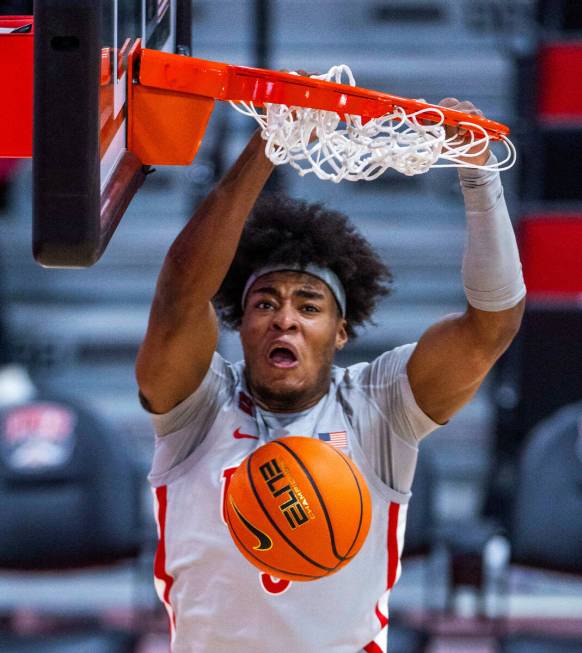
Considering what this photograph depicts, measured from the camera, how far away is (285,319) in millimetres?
2824

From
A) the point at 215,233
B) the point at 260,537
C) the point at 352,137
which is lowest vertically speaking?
the point at 260,537

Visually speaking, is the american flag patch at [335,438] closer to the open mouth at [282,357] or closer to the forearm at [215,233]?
the open mouth at [282,357]

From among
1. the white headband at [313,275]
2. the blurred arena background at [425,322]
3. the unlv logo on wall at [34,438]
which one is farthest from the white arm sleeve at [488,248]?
the unlv logo on wall at [34,438]

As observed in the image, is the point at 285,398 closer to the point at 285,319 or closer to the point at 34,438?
the point at 285,319

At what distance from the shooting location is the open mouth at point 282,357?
2818 millimetres

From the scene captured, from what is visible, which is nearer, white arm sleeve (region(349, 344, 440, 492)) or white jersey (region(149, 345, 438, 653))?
white jersey (region(149, 345, 438, 653))

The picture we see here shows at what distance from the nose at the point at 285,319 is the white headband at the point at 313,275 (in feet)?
0.37

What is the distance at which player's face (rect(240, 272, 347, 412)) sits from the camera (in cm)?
282

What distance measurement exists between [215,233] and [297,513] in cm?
66

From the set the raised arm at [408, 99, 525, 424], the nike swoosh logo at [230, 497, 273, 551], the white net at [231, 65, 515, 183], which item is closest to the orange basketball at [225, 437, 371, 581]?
the nike swoosh logo at [230, 497, 273, 551]

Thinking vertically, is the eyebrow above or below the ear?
above

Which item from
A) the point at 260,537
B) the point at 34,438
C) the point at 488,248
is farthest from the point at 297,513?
the point at 34,438

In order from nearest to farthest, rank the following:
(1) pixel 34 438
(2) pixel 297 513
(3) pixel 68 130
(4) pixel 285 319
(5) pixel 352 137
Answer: (3) pixel 68 130 → (5) pixel 352 137 → (2) pixel 297 513 → (4) pixel 285 319 → (1) pixel 34 438

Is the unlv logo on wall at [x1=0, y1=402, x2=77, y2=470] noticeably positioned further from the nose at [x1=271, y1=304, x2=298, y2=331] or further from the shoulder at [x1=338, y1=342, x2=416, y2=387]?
the nose at [x1=271, y1=304, x2=298, y2=331]
